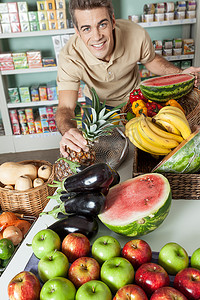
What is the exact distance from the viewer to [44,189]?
1.83 metres

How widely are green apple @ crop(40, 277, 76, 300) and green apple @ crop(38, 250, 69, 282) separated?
4 cm

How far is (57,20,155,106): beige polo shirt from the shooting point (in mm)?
1999

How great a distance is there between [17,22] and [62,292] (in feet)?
10.7

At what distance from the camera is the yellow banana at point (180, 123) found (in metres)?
1.13

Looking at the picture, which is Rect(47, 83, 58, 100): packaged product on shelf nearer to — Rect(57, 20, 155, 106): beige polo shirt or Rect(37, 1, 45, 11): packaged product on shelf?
Rect(37, 1, 45, 11): packaged product on shelf

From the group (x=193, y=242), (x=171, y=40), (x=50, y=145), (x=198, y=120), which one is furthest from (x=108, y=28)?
(x=50, y=145)

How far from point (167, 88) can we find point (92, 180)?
2.88 feet

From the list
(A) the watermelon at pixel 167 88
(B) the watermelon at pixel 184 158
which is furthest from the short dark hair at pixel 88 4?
(B) the watermelon at pixel 184 158

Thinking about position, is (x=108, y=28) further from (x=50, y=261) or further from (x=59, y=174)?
(x=50, y=261)

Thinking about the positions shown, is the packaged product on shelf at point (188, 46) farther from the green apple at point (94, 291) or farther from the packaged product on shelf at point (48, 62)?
the green apple at point (94, 291)

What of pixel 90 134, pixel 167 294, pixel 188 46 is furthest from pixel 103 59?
pixel 188 46

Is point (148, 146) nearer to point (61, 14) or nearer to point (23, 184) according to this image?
point (23, 184)

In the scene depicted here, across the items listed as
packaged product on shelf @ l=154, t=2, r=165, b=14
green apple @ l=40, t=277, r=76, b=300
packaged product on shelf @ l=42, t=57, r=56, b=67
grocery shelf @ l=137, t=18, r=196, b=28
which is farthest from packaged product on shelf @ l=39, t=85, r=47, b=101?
green apple @ l=40, t=277, r=76, b=300

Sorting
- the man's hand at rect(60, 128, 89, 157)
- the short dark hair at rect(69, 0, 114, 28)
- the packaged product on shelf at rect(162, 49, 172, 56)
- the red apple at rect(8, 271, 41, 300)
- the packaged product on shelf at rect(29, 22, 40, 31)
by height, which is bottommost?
the packaged product on shelf at rect(162, 49, 172, 56)
